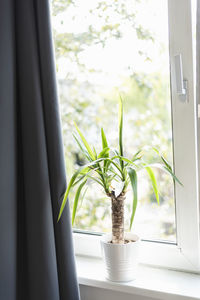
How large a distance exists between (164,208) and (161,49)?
624mm

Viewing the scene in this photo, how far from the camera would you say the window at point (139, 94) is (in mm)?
1334

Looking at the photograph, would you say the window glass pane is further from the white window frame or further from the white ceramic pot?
the white ceramic pot

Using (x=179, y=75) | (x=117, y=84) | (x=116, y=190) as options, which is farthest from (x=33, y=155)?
(x=179, y=75)

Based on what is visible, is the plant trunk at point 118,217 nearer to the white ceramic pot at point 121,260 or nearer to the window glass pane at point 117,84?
the white ceramic pot at point 121,260

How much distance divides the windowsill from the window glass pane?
148 millimetres

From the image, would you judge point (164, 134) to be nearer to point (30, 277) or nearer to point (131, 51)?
point (131, 51)

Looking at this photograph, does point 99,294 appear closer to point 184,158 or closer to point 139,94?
point 184,158

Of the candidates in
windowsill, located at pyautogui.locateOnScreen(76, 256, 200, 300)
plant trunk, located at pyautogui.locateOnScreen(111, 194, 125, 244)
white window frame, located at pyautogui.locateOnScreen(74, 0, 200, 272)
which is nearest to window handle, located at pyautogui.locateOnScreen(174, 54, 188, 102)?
white window frame, located at pyautogui.locateOnScreen(74, 0, 200, 272)

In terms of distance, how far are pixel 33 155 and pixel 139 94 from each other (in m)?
0.49

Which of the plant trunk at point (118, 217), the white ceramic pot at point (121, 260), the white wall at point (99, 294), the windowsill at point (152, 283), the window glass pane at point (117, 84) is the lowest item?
the white wall at point (99, 294)

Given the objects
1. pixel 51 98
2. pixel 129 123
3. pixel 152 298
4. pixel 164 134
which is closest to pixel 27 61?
pixel 51 98

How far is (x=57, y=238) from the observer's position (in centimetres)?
133

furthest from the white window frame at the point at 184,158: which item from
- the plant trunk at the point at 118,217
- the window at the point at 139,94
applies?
the plant trunk at the point at 118,217

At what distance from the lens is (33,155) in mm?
1295
